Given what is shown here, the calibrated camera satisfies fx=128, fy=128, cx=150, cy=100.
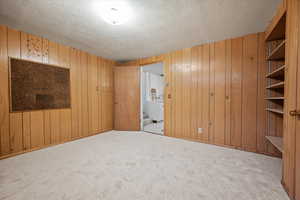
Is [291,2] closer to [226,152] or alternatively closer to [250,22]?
[250,22]

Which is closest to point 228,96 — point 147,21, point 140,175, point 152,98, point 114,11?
point 147,21

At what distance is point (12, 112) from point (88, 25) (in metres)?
2.08

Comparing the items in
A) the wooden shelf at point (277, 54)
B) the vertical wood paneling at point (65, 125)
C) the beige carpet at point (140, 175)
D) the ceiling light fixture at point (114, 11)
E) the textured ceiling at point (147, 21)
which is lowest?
the beige carpet at point (140, 175)

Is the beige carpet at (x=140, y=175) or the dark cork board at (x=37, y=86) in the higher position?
the dark cork board at (x=37, y=86)

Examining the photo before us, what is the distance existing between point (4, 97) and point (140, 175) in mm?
2684

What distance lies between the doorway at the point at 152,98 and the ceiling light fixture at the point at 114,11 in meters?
2.48

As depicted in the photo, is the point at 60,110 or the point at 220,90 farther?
the point at 60,110

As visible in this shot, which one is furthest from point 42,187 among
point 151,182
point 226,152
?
point 226,152

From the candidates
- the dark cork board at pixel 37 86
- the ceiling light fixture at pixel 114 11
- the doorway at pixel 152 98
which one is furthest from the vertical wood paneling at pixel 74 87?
the doorway at pixel 152 98

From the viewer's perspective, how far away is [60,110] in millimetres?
3006

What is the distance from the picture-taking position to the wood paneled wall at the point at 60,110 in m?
2.26

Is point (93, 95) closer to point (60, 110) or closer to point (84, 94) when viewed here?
point (84, 94)

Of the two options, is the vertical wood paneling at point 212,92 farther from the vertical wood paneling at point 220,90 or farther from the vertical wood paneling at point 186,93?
the vertical wood paneling at point 186,93

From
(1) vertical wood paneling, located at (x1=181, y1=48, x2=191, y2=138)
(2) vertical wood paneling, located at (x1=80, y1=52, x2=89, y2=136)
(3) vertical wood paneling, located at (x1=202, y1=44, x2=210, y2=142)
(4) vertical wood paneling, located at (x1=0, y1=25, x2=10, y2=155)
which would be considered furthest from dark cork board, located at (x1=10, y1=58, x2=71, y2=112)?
(3) vertical wood paneling, located at (x1=202, y1=44, x2=210, y2=142)
